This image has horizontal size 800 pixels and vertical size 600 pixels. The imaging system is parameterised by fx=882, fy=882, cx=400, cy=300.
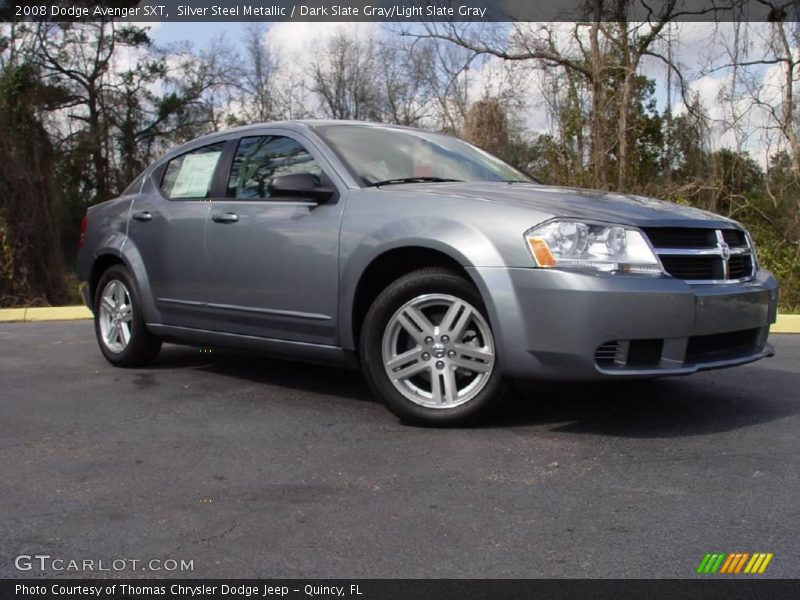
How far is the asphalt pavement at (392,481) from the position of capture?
2721 millimetres

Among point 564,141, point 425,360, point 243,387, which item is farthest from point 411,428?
point 564,141

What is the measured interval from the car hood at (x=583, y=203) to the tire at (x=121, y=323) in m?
2.42

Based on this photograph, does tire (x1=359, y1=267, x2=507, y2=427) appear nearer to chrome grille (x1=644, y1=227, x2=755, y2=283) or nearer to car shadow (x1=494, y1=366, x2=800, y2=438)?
car shadow (x1=494, y1=366, x2=800, y2=438)

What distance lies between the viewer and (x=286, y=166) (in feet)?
17.1

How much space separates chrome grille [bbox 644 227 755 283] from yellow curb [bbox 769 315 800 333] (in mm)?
4097

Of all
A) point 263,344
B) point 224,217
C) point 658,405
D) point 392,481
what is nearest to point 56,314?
point 224,217

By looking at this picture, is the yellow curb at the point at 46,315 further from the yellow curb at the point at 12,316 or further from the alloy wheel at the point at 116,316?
the alloy wheel at the point at 116,316

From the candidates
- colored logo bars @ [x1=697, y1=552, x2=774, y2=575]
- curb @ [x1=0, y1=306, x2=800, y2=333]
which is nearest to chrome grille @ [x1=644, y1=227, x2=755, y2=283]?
colored logo bars @ [x1=697, y1=552, x2=774, y2=575]

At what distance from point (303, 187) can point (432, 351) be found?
1.17 meters

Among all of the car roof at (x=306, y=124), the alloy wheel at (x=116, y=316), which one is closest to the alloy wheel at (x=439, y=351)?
the car roof at (x=306, y=124)

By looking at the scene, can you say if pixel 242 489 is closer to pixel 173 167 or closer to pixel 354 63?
pixel 173 167

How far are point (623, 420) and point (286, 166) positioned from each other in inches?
94.7
